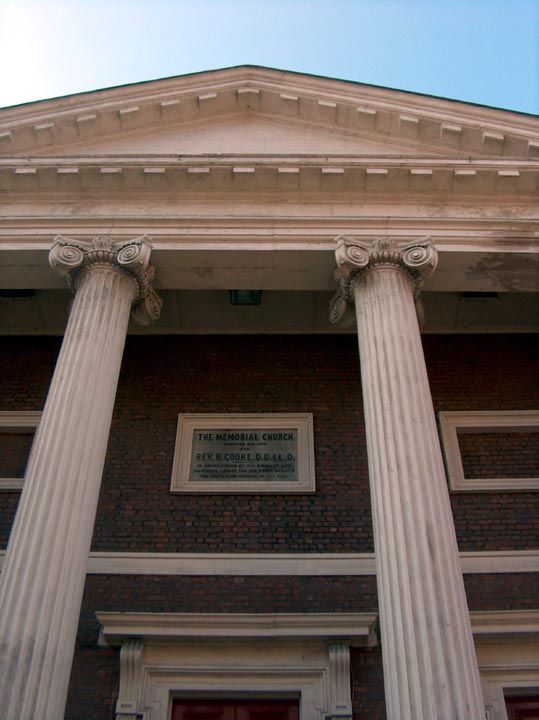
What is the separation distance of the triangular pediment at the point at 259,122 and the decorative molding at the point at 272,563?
582cm

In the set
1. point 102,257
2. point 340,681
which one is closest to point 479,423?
point 340,681

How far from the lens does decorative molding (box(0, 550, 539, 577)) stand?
9.09m

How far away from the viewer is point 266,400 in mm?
11023

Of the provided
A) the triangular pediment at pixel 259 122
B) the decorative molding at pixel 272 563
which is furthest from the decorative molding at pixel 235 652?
the triangular pediment at pixel 259 122

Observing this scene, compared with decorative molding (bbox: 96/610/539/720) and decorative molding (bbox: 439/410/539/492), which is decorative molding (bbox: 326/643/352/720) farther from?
decorative molding (bbox: 439/410/539/492)

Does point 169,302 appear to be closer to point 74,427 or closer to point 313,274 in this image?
point 313,274

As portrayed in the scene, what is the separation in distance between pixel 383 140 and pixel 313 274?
276 cm

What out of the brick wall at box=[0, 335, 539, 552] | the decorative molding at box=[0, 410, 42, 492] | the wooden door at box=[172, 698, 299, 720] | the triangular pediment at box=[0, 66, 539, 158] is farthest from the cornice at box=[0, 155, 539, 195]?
the wooden door at box=[172, 698, 299, 720]

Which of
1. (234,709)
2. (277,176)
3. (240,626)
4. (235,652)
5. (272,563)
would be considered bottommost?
(234,709)

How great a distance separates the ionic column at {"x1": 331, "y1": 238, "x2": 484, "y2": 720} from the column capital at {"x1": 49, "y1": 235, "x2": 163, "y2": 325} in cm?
264

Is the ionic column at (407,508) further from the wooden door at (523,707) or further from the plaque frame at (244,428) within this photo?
the wooden door at (523,707)

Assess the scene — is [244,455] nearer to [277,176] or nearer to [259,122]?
[277,176]

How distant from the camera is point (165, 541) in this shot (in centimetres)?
948

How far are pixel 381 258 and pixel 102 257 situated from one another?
3690 millimetres
